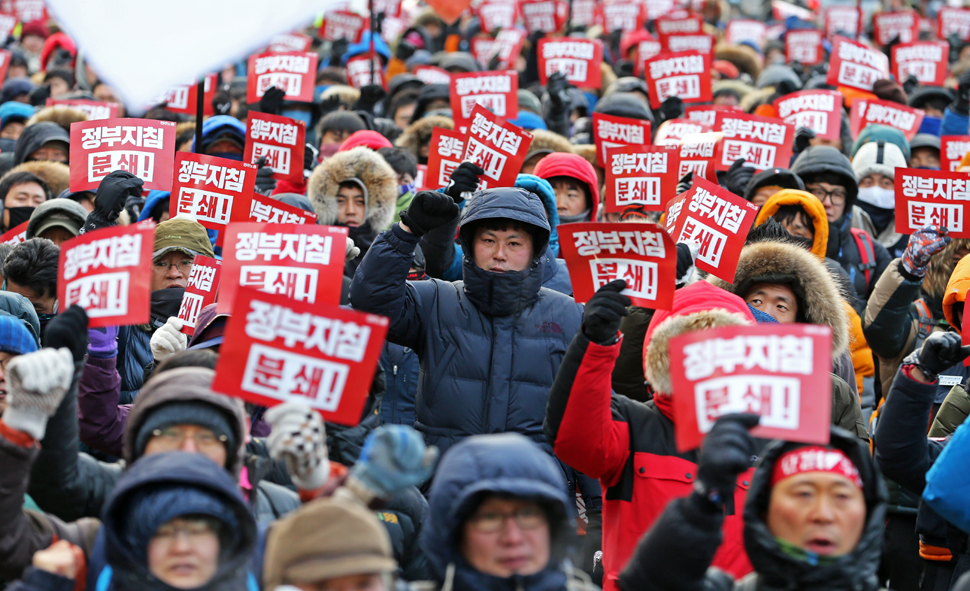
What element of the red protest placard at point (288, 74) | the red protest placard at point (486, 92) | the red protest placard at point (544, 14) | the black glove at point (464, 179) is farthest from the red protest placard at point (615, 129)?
the red protest placard at point (544, 14)

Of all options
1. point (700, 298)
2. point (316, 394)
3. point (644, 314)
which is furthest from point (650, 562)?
point (644, 314)

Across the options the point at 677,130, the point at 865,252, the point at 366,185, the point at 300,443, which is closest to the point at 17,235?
the point at 366,185

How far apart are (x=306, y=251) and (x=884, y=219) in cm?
601

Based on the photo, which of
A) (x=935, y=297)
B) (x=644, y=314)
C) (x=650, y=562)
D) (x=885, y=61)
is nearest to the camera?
(x=650, y=562)

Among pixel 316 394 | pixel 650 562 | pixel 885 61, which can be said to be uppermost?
pixel 885 61

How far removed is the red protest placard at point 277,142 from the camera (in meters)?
7.58

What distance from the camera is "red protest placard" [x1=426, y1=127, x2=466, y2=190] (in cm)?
728

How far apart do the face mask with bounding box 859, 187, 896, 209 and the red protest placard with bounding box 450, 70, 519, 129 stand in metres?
2.97

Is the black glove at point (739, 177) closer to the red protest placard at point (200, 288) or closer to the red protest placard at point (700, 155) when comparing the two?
the red protest placard at point (700, 155)

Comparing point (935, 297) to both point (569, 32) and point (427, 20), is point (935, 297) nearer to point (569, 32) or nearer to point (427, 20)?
point (569, 32)

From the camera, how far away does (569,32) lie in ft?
52.4

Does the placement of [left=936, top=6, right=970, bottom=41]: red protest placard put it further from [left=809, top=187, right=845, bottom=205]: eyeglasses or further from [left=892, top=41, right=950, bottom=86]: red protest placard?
[left=809, top=187, right=845, bottom=205]: eyeglasses


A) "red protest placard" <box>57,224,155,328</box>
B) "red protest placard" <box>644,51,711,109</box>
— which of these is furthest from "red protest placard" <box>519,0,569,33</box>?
"red protest placard" <box>57,224,155,328</box>

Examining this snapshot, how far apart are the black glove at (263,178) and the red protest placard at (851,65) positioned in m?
6.50
